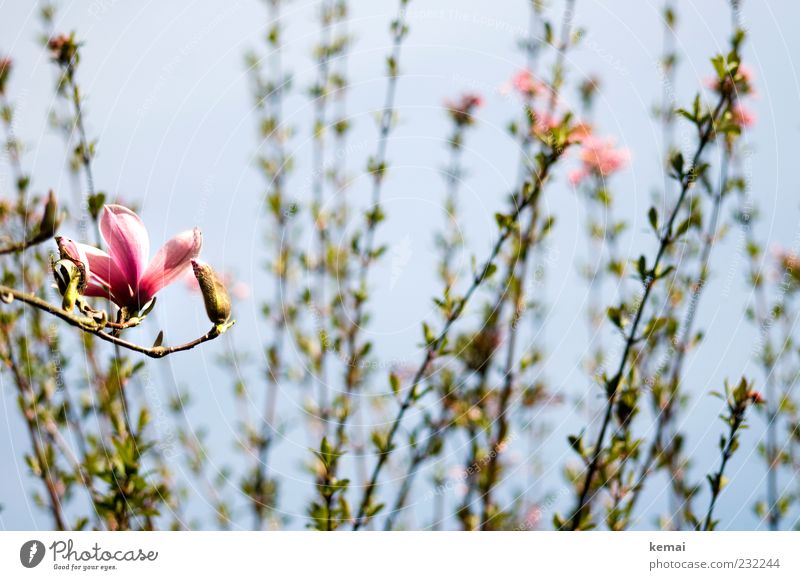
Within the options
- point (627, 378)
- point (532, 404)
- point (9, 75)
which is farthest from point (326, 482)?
point (9, 75)

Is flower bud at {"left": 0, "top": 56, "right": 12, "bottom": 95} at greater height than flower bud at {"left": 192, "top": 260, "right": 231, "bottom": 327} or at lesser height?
greater

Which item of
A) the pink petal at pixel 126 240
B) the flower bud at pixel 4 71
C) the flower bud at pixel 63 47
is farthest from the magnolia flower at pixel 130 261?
the flower bud at pixel 4 71

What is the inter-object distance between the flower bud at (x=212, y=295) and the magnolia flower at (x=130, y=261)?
0.06 ft

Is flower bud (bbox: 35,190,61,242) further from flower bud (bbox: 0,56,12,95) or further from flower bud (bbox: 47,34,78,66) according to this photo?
flower bud (bbox: 0,56,12,95)

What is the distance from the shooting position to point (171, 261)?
0.45m

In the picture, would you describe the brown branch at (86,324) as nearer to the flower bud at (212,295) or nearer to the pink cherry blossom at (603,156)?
the flower bud at (212,295)

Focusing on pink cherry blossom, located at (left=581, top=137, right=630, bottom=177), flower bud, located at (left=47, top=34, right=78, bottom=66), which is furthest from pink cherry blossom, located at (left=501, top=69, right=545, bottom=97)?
flower bud, located at (left=47, top=34, right=78, bottom=66)

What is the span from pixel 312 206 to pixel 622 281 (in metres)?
0.49

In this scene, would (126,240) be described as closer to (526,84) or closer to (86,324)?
(86,324)

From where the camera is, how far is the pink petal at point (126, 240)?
440 mm

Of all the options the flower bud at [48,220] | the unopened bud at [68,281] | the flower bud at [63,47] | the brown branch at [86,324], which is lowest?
the brown branch at [86,324]
